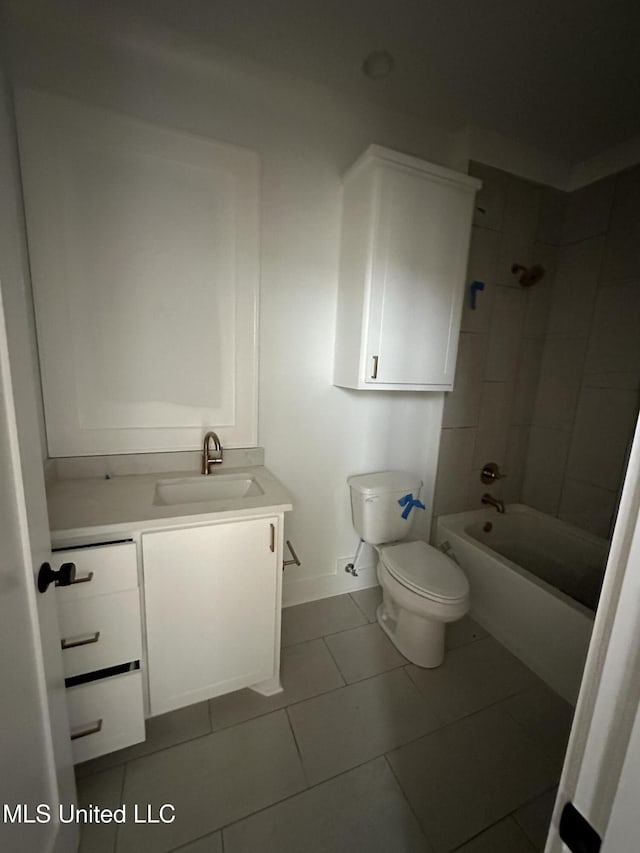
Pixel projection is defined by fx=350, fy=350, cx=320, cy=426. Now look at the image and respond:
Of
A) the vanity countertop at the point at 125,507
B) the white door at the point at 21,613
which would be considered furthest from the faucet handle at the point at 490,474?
the white door at the point at 21,613

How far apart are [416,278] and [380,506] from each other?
3.62 ft

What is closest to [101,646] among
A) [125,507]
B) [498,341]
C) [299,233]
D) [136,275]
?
[125,507]

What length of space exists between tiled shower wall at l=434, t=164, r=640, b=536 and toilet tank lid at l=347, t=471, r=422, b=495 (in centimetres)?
30

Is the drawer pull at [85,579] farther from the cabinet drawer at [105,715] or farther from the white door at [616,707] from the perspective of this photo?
the white door at [616,707]

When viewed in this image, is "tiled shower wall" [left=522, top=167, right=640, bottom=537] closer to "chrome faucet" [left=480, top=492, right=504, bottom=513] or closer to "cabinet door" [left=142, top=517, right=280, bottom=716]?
"chrome faucet" [left=480, top=492, right=504, bottom=513]

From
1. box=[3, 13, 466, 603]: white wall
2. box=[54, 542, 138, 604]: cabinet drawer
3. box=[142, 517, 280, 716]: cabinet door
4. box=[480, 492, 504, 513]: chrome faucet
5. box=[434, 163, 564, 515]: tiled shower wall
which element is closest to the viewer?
box=[54, 542, 138, 604]: cabinet drawer

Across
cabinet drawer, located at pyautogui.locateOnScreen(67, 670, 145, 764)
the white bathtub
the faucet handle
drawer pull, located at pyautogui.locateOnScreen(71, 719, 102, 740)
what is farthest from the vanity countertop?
the faucet handle

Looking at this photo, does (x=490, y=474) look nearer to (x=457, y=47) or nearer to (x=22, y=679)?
(x=457, y=47)

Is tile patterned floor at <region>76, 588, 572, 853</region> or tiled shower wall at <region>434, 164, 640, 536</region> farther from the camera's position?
tiled shower wall at <region>434, 164, 640, 536</region>

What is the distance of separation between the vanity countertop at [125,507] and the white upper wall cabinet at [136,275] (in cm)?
16

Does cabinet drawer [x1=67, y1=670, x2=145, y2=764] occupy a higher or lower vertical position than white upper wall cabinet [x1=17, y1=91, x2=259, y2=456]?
lower

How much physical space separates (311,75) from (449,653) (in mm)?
2630

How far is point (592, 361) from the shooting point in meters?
2.01

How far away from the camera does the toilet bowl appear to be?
148 centimetres
